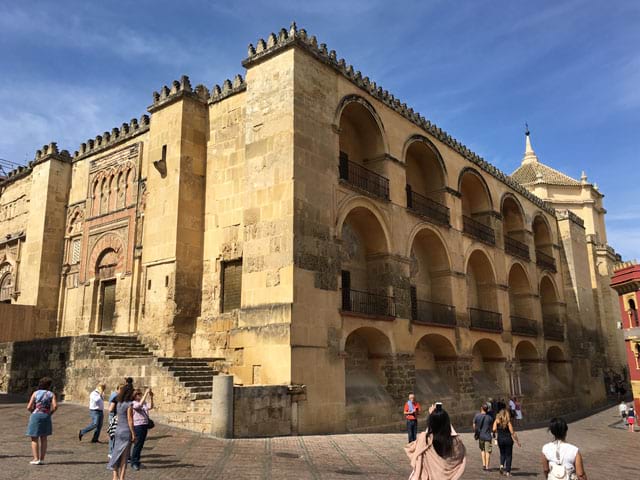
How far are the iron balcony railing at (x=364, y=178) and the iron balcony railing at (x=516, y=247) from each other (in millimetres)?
10720

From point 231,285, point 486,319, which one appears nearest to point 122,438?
point 231,285

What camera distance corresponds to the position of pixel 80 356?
15.3 m

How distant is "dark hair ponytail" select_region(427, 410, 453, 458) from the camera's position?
→ 429cm

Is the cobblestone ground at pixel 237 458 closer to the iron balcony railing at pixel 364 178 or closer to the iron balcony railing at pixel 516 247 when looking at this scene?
the iron balcony railing at pixel 364 178

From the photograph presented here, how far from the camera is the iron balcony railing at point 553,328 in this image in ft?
91.3

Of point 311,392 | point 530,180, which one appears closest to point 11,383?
point 311,392

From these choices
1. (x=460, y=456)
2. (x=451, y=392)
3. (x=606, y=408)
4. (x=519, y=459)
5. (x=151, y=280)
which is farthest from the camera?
(x=606, y=408)

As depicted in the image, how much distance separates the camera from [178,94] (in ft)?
57.5

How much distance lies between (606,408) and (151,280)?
24752 millimetres

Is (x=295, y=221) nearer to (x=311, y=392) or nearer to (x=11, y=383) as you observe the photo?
(x=311, y=392)

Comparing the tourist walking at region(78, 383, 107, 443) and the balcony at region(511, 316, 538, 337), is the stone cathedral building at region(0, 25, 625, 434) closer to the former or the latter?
the balcony at region(511, 316, 538, 337)

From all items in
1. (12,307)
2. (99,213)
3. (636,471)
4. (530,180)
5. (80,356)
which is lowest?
(636,471)

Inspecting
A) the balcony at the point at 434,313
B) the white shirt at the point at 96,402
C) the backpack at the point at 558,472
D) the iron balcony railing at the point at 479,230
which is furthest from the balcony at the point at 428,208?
the backpack at the point at 558,472

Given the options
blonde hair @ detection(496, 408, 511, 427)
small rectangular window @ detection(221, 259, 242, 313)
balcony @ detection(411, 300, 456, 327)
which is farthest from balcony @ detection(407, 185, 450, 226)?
blonde hair @ detection(496, 408, 511, 427)
